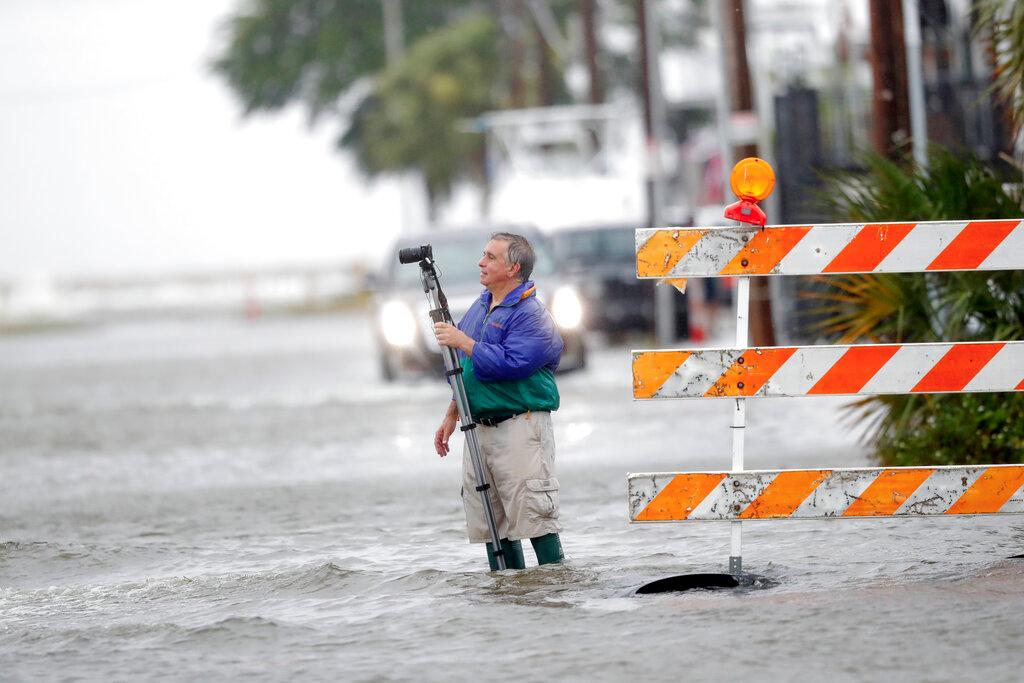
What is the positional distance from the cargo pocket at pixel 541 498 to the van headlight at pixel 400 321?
493 inches

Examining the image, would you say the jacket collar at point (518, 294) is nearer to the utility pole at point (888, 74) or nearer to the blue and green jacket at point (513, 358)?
the blue and green jacket at point (513, 358)

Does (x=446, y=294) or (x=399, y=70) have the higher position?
(x=399, y=70)

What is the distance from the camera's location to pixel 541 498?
8.07 m

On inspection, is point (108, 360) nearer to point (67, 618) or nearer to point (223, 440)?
point (223, 440)

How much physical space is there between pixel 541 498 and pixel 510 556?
37 cm

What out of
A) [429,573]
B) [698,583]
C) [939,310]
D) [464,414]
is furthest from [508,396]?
[939,310]

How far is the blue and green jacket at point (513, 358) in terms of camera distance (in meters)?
7.99

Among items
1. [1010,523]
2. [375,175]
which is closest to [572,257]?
[1010,523]

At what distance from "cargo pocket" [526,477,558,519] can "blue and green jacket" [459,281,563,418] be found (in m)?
0.29

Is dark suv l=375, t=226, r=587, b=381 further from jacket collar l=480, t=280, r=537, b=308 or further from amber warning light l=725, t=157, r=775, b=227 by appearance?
amber warning light l=725, t=157, r=775, b=227

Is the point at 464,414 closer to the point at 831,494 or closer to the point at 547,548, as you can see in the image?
the point at 547,548

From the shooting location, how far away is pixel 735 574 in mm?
7770

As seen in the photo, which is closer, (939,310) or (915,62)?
(939,310)

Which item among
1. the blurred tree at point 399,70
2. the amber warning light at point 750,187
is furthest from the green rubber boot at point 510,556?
the blurred tree at point 399,70
